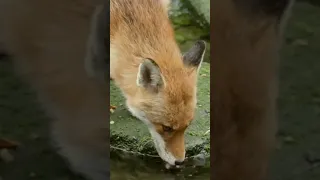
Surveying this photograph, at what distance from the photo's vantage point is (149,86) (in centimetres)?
153

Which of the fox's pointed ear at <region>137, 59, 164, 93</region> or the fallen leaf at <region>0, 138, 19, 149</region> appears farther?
the fox's pointed ear at <region>137, 59, 164, 93</region>

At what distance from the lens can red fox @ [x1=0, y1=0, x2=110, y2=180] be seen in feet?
4.45

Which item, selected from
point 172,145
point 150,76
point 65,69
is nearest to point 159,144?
point 172,145

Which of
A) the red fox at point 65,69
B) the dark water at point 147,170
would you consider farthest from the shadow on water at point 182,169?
the red fox at point 65,69

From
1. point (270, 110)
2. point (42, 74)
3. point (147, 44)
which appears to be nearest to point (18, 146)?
point (42, 74)

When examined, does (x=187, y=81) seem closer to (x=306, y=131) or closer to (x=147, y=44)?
(x=147, y=44)

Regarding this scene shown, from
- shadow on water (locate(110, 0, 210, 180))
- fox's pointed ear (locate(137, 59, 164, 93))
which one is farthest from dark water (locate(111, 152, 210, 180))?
fox's pointed ear (locate(137, 59, 164, 93))

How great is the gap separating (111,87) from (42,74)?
0.22 meters

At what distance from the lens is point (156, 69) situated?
1.51 metres

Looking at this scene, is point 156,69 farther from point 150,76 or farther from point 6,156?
point 6,156

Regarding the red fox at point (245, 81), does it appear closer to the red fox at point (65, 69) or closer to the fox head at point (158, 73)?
the fox head at point (158, 73)

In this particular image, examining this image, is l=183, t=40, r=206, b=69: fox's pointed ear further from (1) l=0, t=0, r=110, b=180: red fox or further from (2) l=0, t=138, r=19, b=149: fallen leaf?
(2) l=0, t=138, r=19, b=149: fallen leaf

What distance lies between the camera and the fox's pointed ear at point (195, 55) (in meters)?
1.51

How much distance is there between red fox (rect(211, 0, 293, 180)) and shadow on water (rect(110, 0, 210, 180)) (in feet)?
0.29
